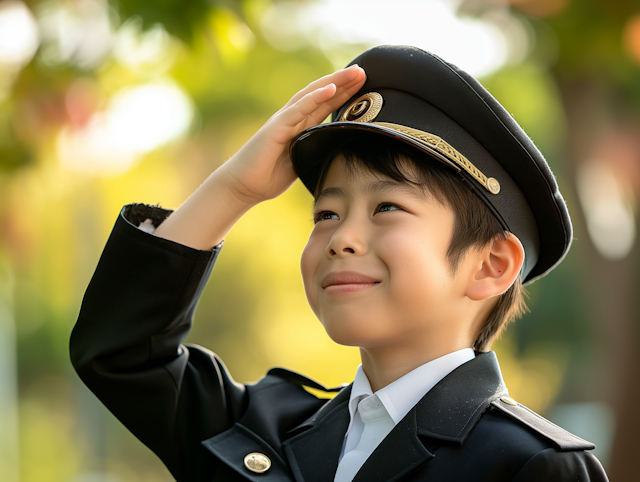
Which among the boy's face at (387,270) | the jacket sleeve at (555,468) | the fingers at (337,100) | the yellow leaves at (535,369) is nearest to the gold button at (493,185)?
the boy's face at (387,270)

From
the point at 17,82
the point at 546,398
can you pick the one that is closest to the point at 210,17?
the point at 17,82

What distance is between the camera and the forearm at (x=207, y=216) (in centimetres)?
190

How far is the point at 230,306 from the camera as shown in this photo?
18953 millimetres

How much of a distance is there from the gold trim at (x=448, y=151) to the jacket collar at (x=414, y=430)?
0.44 meters

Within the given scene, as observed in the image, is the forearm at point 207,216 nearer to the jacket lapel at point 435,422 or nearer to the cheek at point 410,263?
the cheek at point 410,263

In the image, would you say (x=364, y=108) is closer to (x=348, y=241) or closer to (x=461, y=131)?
(x=461, y=131)

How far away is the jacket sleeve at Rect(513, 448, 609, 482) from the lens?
4.53ft

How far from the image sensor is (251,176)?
1.91 m

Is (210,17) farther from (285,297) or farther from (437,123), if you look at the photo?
(285,297)

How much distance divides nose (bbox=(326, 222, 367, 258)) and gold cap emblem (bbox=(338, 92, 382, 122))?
29cm

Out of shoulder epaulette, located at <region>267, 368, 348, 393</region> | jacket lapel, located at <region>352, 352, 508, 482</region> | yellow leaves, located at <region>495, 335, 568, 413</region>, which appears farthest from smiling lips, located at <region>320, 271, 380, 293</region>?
yellow leaves, located at <region>495, 335, 568, 413</region>

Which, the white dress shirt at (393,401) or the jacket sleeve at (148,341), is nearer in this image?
the white dress shirt at (393,401)

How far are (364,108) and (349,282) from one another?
47cm

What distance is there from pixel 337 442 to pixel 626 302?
479 centimetres
